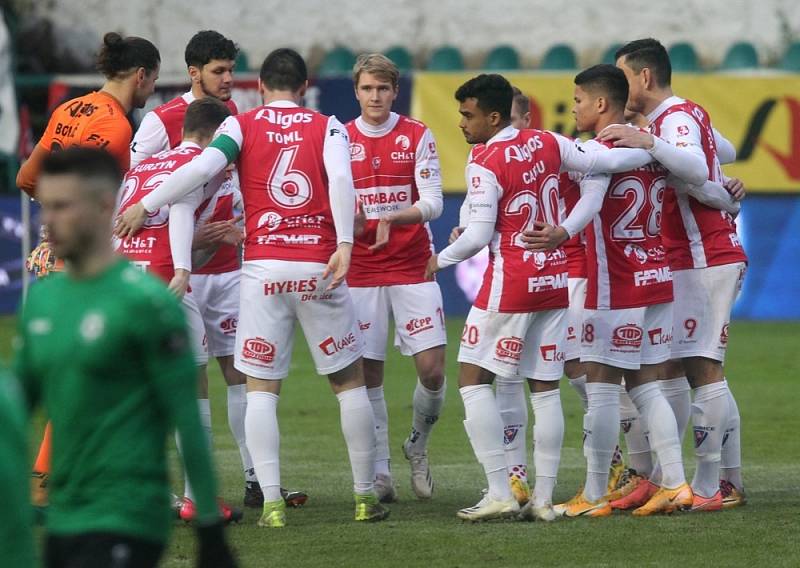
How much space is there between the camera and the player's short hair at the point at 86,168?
12.7 feet

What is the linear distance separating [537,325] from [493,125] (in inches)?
40.2

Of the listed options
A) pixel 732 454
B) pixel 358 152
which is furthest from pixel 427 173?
pixel 732 454

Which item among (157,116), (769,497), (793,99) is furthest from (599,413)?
(793,99)

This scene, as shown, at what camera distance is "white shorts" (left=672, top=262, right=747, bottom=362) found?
8188mm

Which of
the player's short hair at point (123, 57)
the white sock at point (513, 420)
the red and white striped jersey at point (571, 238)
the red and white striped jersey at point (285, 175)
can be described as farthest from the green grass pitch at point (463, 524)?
the player's short hair at point (123, 57)

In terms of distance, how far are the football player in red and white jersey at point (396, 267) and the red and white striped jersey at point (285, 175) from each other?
1.27m

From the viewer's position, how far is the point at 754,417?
12.2 m

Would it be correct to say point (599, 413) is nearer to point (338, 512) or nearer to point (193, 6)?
point (338, 512)

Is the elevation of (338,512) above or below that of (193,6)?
below

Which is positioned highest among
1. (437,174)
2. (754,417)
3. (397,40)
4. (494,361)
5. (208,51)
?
(397,40)

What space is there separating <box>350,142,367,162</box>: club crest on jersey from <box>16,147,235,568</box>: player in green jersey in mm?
4776

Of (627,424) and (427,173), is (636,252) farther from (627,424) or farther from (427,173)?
(427,173)

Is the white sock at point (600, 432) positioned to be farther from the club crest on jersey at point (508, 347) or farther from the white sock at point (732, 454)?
the white sock at point (732, 454)

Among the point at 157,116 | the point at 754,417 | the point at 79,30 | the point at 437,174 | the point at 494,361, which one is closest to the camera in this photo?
the point at 494,361
